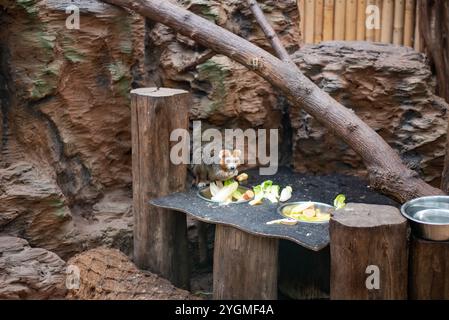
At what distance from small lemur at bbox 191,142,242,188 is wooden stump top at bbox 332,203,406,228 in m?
1.21

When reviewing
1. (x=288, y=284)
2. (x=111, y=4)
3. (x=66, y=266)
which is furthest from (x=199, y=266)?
(x=111, y=4)

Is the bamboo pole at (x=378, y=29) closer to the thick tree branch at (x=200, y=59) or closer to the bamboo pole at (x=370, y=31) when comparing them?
the bamboo pole at (x=370, y=31)

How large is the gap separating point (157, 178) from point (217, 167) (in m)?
0.46

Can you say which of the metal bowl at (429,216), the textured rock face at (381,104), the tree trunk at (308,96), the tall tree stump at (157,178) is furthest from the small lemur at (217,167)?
the metal bowl at (429,216)

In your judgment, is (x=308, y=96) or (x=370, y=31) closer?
(x=308, y=96)

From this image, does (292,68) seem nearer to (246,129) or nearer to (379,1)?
(246,129)

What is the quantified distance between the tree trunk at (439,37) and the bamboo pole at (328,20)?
2652 millimetres

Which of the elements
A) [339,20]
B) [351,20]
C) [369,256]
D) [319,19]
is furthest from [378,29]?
[369,256]

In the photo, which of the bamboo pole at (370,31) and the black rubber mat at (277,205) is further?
the bamboo pole at (370,31)

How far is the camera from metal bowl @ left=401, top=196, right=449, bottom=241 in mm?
3398

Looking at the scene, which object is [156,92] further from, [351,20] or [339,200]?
[351,20]

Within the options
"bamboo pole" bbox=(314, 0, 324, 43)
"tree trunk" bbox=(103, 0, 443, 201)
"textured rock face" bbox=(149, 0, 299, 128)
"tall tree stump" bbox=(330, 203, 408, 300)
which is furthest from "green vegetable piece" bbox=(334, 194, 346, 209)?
"bamboo pole" bbox=(314, 0, 324, 43)

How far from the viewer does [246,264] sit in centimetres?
425

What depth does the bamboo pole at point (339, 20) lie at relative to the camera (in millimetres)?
8258
